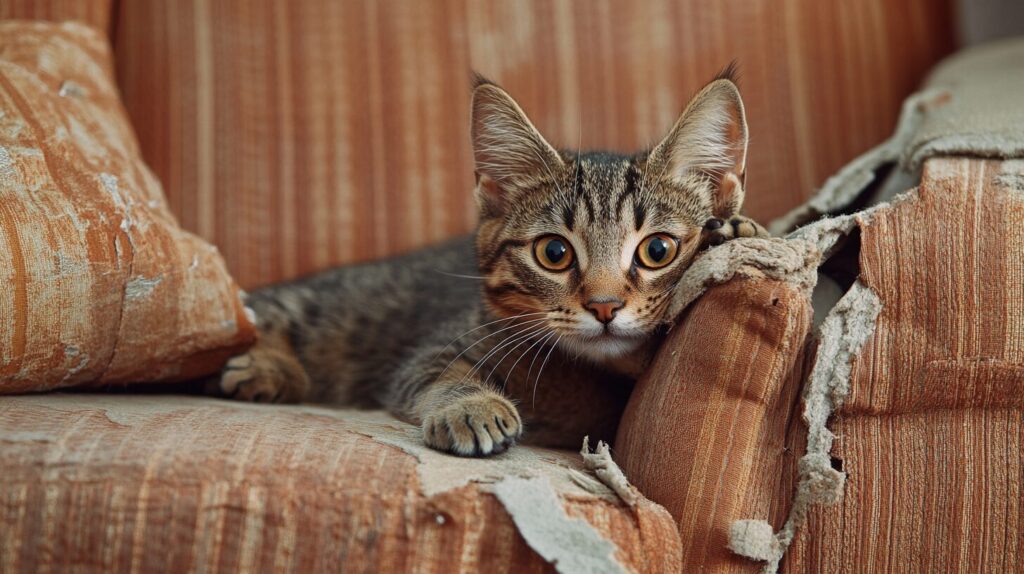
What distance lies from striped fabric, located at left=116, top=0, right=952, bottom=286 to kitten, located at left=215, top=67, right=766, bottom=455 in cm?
50

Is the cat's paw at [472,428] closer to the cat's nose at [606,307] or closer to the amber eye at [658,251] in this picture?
the cat's nose at [606,307]

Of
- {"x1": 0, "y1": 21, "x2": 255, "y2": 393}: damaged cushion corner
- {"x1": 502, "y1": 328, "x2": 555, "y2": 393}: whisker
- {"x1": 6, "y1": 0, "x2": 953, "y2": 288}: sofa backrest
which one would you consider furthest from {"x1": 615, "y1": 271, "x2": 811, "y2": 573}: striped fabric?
{"x1": 6, "y1": 0, "x2": 953, "y2": 288}: sofa backrest

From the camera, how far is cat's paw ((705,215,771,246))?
1217mm

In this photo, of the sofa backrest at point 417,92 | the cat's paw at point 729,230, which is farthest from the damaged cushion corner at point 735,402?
the sofa backrest at point 417,92

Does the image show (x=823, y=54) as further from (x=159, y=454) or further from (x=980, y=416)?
(x=159, y=454)

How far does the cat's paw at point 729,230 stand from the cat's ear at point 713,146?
132 mm

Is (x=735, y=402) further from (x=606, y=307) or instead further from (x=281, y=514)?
(x=281, y=514)

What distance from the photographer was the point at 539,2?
2.12 meters

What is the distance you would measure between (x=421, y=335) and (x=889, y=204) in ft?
3.94

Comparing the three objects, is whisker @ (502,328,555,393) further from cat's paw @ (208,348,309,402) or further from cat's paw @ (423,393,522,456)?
cat's paw @ (208,348,309,402)

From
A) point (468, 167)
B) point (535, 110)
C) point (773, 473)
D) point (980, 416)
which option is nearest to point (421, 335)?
point (468, 167)

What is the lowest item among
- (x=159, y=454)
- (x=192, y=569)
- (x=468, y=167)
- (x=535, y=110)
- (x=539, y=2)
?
(x=192, y=569)

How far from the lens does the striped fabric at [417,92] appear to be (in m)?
2.05

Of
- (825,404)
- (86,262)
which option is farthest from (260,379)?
(825,404)
